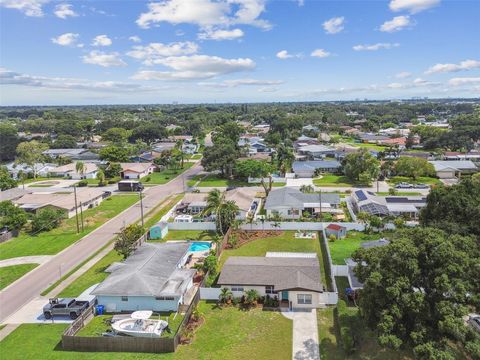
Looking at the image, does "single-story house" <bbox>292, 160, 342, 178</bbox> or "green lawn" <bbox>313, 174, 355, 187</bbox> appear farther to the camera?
"single-story house" <bbox>292, 160, 342, 178</bbox>

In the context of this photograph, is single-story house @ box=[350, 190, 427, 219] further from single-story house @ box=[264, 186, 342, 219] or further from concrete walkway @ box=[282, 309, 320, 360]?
concrete walkway @ box=[282, 309, 320, 360]

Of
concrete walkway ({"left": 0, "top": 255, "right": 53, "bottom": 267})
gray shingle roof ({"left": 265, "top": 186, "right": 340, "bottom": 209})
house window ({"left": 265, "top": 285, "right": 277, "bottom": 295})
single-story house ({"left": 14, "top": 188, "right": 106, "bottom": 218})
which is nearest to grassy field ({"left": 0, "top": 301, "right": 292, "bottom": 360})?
house window ({"left": 265, "top": 285, "right": 277, "bottom": 295})

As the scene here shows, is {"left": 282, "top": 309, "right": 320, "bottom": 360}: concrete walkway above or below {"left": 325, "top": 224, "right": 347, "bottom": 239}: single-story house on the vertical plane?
below

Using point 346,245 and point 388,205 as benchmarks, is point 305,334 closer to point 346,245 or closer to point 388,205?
point 346,245

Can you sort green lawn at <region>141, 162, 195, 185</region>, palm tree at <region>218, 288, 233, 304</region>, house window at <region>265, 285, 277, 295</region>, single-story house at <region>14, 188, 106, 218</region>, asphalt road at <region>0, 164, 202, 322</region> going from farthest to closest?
green lawn at <region>141, 162, 195, 185</region> → single-story house at <region>14, 188, 106, 218</region> → asphalt road at <region>0, 164, 202, 322</region> → palm tree at <region>218, 288, 233, 304</region> → house window at <region>265, 285, 277, 295</region>

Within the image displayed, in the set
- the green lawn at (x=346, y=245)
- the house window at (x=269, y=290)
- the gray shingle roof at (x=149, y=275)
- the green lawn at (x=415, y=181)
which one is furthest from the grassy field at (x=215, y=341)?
the green lawn at (x=415, y=181)

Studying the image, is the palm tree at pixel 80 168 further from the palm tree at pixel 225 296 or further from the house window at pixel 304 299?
the house window at pixel 304 299

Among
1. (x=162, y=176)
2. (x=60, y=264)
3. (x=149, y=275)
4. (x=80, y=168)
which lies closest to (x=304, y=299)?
(x=149, y=275)
